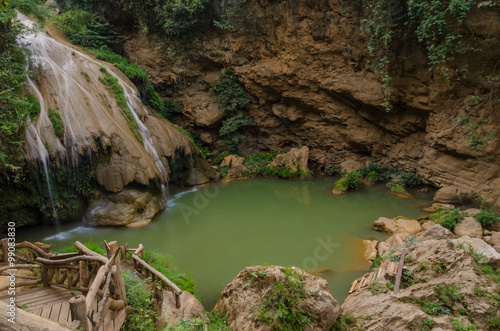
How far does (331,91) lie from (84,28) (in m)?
12.6

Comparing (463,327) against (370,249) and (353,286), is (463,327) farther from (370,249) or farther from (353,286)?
(370,249)

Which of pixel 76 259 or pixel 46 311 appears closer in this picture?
pixel 46 311

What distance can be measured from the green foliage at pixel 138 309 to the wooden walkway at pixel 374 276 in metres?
3.82

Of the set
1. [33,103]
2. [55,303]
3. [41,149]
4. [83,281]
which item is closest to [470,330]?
[83,281]

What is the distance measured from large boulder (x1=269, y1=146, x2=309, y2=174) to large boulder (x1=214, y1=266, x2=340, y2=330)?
9560 millimetres

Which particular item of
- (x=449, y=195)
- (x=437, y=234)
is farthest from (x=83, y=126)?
(x=449, y=195)

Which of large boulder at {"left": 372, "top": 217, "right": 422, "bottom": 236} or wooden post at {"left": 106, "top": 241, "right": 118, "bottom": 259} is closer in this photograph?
wooden post at {"left": 106, "top": 241, "right": 118, "bottom": 259}

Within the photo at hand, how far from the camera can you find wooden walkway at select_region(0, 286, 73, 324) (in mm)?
3416

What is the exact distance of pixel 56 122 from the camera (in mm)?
8742

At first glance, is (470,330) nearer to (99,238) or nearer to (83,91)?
(99,238)

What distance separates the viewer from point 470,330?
12.9ft

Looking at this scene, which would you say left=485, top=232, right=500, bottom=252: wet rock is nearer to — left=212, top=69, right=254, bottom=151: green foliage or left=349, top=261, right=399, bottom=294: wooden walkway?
left=349, top=261, right=399, bottom=294: wooden walkway

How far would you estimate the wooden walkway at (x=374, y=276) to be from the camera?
16.8ft

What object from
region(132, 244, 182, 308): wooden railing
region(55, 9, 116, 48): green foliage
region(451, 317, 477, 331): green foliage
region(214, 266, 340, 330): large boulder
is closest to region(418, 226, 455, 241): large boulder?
region(451, 317, 477, 331): green foliage
